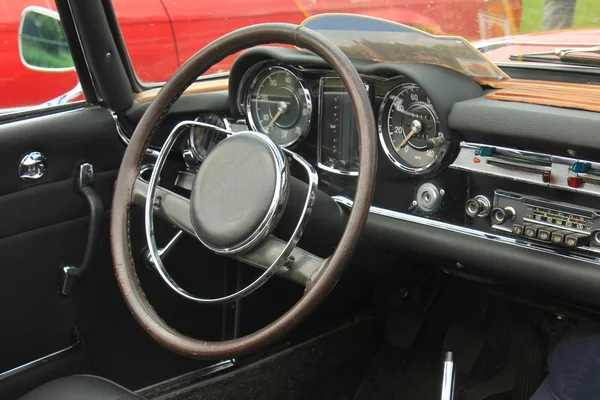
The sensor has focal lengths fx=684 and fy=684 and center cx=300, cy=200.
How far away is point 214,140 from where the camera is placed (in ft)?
6.58

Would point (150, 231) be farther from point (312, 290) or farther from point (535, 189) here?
point (535, 189)

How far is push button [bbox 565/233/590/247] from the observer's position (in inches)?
59.3

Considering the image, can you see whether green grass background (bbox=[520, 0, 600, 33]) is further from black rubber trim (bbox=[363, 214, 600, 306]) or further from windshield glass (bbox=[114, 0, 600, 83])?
black rubber trim (bbox=[363, 214, 600, 306])

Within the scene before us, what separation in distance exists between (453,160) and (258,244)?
2.00ft

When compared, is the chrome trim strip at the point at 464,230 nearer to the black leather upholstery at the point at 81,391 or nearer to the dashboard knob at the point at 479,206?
the dashboard knob at the point at 479,206

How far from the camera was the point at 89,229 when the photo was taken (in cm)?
210

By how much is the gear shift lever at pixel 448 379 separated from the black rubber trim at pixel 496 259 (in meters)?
0.41

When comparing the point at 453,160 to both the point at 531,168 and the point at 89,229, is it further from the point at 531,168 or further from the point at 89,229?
the point at 89,229

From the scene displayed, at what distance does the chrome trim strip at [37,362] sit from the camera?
198 cm

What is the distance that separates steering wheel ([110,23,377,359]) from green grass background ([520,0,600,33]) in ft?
3.10

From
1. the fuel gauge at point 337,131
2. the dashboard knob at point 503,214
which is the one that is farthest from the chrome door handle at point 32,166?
the dashboard knob at point 503,214

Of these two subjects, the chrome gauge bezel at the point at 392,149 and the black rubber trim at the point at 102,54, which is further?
the black rubber trim at the point at 102,54

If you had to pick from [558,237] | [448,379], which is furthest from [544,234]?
[448,379]

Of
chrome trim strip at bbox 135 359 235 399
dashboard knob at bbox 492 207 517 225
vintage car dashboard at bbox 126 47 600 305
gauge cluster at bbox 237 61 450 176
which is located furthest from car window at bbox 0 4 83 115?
dashboard knob at bbox 492 207 517 225
